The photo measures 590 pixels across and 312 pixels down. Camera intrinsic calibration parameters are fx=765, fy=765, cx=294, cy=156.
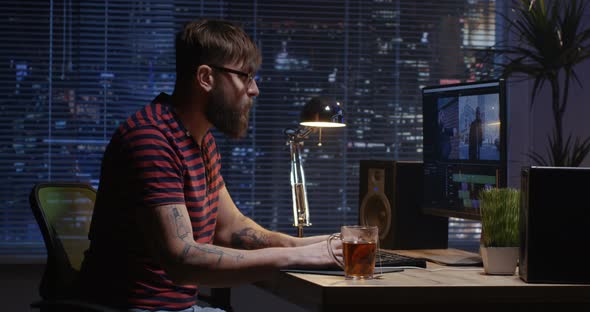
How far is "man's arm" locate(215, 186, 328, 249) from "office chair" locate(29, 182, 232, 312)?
0.20m

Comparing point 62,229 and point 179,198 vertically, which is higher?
point 179,198

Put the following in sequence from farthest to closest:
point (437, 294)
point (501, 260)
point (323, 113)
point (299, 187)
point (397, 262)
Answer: point (299, 187) < point (323, 113) < point (397, 262) < point (501, 260) < point (437, 294)

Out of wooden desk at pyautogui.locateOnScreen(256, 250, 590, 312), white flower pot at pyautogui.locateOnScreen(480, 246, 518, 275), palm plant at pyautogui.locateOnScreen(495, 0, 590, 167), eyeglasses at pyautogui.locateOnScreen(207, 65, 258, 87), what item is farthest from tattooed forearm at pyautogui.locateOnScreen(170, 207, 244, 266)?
palm plant at pyautogui.locateOnScreen(495, 0, 590, 167)

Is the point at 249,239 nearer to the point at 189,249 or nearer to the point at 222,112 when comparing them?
the point at 222,112

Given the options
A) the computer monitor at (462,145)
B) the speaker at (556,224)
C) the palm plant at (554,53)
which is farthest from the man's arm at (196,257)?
the palm plant at (554,53)

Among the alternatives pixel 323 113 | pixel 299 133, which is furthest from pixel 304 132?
pixel 323 113

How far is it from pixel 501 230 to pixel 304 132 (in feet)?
3.23

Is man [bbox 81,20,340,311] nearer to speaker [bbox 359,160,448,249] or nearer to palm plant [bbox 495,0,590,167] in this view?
speaker [bbox 359,160,448,249]

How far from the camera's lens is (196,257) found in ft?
6.08

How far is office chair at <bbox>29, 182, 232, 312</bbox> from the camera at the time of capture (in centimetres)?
231

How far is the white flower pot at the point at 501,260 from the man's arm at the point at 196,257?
51 cm

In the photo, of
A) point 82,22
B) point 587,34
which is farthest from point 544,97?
point 82,22

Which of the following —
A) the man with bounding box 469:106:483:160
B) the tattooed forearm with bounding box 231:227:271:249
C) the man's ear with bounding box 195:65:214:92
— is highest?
the man's ear with bounding box 195:65:214:92

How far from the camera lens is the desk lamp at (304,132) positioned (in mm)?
2654
